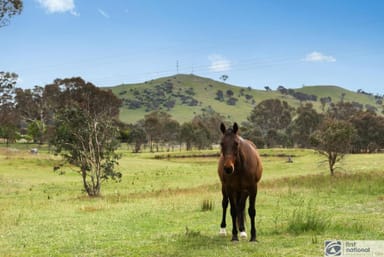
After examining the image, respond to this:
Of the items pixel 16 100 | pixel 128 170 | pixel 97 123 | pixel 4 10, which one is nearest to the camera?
pixel 97 123

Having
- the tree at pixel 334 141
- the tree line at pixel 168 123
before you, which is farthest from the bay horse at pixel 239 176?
the tree line at pixel 168 123

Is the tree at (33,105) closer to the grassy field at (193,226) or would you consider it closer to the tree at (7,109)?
the tree at (7,109)

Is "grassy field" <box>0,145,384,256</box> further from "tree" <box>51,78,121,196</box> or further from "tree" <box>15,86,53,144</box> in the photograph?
"tree" <box>15,86,53,144</box>

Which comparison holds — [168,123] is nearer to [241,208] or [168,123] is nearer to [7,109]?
[7,109]

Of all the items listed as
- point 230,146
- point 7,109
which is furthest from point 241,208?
point 7,109

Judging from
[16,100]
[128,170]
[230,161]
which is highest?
[16,100]

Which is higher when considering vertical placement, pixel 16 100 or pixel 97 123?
pixel 16 100

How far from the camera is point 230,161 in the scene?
10781 mm

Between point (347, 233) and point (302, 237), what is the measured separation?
4.82 ft

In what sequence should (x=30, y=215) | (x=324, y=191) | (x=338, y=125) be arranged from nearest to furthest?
(x=30, y=215) → (x=324, y=191) → (x=338, y=125)

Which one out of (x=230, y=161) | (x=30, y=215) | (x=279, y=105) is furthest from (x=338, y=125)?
(x=279, y=105)

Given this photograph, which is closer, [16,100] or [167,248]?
[167,248]

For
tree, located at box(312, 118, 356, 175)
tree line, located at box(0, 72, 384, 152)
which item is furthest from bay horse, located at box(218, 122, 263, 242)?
tree line, located at box(0, 72, 384, 152)

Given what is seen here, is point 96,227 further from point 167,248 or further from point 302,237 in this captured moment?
point 302,237
